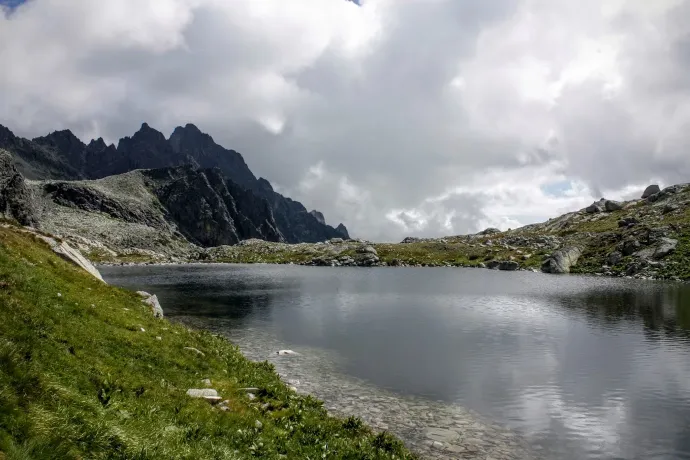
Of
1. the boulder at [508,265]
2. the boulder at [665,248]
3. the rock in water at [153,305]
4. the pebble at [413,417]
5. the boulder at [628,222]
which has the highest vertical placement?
the boulder at [628,222]

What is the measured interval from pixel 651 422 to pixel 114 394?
94.1 ft

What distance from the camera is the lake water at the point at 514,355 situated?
24.9 metres

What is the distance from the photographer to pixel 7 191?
80125mm

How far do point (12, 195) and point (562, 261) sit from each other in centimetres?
15952

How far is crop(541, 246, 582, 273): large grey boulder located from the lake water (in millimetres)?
68121

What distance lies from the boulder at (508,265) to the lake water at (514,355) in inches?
3394

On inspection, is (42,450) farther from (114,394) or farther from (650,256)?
(650,256)

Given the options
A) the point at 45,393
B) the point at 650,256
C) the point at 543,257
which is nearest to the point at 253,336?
the point at 45,393

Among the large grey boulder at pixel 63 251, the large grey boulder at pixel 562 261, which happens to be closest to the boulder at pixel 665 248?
the large grey boulder at pixel 562 261

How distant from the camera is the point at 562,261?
504ft

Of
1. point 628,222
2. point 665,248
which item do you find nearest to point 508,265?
point 665,248

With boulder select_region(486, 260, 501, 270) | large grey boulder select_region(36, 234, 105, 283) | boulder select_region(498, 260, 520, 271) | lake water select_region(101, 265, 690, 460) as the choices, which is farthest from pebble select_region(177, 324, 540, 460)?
boulder select_region(486, 260, 501, 270)

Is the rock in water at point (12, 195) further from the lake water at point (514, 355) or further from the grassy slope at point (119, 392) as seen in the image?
the grassy slope at point (119, 392)

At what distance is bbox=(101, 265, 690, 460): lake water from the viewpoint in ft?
81.6
